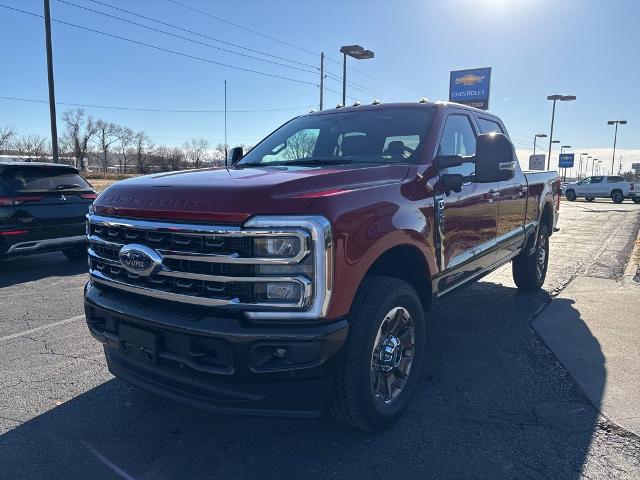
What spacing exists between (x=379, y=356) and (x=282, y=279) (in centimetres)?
93

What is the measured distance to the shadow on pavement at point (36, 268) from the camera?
719 cm

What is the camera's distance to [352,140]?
12.9ft

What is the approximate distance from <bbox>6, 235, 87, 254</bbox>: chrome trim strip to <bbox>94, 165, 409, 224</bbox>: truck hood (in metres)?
4.91

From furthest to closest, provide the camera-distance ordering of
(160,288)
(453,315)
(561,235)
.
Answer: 1. (561,235)
2. (453,315)
3. (160,288)

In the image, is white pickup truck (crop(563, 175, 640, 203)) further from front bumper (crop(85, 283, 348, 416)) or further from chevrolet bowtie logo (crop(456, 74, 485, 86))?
front bumper (crop(85, 283, 348, 416))

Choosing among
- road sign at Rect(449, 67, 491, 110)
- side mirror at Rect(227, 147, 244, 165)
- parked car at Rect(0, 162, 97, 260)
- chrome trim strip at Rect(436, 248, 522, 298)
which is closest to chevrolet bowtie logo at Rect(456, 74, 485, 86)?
road sign at Rect(449, 67, 491, 110)

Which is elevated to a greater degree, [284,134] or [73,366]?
[284,134]

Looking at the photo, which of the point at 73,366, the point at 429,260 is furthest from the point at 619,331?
the point at 73,366

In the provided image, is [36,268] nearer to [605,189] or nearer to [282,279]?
A: [282,279]

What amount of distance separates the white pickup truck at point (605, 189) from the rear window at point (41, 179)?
127ft

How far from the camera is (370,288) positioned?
277 centimetres

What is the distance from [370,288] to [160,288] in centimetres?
115

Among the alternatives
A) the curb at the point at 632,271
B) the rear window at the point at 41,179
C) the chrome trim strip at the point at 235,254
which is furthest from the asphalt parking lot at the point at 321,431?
the curb at the point at 632,271

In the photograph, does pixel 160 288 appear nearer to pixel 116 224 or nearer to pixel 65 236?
pixel 116 224
